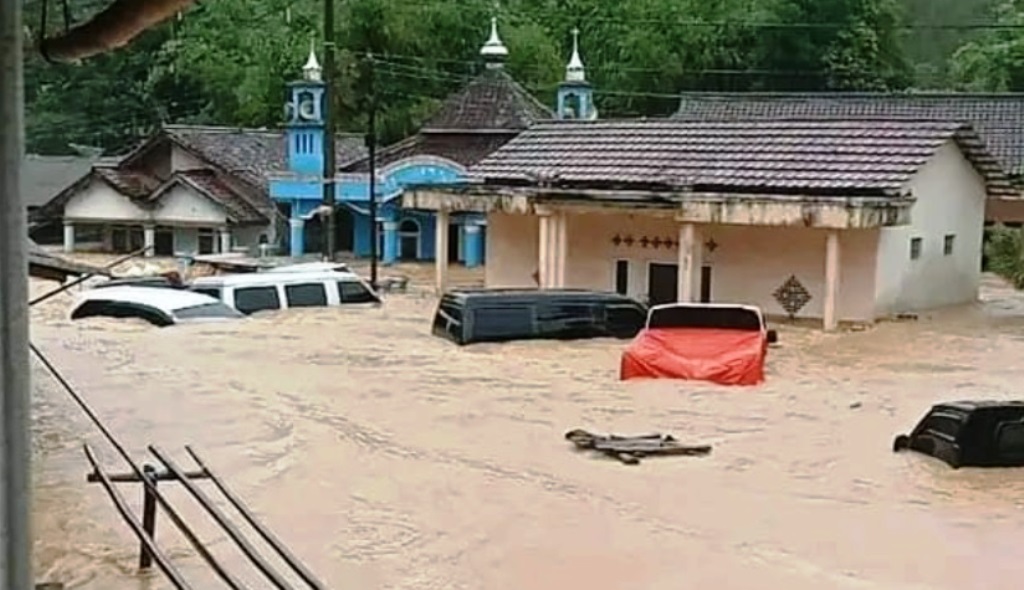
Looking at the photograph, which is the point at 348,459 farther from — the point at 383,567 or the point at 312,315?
the point at 312,315

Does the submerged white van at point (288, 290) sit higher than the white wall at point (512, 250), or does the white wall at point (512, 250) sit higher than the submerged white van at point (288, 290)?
the white wall at point (512, 250)

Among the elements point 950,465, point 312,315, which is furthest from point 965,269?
point 950,465

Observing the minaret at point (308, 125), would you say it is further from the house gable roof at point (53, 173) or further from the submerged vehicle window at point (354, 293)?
the submerged vehicle window at point (354, 293)

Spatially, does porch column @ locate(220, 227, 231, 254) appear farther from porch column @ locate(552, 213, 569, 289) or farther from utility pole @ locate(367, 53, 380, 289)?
porch column @ locate(552, 213, 569, 289)

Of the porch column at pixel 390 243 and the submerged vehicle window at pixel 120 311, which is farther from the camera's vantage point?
the porch column at pixel 390 243

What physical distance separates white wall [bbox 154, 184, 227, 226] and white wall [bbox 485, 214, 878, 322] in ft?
43.6

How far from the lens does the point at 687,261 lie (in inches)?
1054

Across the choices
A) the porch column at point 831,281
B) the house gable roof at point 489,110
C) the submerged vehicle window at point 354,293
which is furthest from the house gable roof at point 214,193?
the porch column at point 831,281

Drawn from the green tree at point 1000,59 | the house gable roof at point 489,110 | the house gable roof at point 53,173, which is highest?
the green tree at point 1000,59

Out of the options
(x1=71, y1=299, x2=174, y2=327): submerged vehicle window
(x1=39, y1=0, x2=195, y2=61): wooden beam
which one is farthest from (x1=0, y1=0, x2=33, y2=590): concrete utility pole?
(x1=71, y1=299, x2=174, y2=327): submerged vehicle window

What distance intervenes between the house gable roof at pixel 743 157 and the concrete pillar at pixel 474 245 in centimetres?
688

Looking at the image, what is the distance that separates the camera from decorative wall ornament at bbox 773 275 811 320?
27.1 metres

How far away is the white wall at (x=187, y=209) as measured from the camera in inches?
1655

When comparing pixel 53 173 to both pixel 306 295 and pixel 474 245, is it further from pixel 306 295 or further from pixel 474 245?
pixel 306 295
